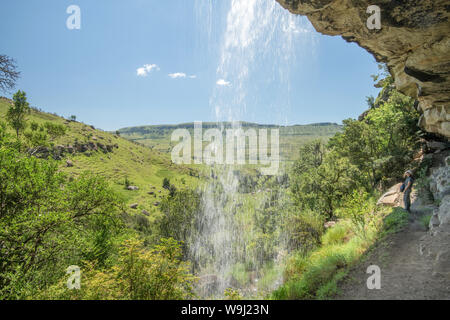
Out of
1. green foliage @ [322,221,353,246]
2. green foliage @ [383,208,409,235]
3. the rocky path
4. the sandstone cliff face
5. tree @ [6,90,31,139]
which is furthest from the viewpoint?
tree @ [6,90,31,139]

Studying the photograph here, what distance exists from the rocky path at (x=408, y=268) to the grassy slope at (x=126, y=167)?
182 ft

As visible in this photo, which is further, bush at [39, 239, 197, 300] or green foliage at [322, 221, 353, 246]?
green foliage at [322, 221, 353, 246]

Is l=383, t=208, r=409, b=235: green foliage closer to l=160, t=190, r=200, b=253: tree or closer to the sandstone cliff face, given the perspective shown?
the sandstone cliff face

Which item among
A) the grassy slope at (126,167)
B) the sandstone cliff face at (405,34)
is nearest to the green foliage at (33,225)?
the sandstone cliff face at (405,34)

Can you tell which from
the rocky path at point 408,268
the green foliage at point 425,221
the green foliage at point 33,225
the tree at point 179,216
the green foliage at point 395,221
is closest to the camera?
the rocky path at point 408,268

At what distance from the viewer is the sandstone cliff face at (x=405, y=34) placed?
6.17 meters

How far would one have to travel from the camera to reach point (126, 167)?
9744 centimetres

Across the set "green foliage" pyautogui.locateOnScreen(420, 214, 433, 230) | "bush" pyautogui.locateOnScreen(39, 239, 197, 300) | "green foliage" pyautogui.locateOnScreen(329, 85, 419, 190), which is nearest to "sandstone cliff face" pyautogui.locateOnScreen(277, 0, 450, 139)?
"green foliage" pyautogui.locateOnScreen(420, 214, 433, 230)

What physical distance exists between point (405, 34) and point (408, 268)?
26.1 ft

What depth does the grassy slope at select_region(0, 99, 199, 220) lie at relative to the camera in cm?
7462

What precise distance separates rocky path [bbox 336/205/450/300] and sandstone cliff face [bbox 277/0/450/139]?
19.6ft

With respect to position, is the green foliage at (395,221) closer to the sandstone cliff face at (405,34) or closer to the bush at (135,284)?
the sandstone cliff face at (405,34)
